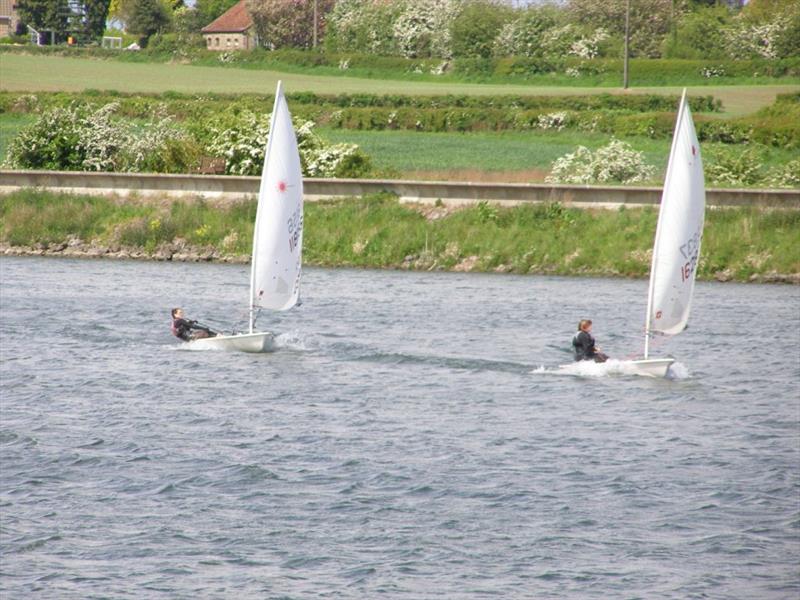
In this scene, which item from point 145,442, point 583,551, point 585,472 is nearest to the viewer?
point 583,551

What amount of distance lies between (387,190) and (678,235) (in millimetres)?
25647

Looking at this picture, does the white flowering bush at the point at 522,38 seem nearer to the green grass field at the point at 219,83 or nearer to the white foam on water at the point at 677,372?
the green grass field at the point at 219,83

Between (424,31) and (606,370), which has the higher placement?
(424,31)

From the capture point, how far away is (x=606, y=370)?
36906 mm

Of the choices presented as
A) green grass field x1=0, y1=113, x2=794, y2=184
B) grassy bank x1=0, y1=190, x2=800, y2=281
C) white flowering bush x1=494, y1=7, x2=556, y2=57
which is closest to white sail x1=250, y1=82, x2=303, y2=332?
grassy bank x1=0, y1=190, x2=800, y2=281

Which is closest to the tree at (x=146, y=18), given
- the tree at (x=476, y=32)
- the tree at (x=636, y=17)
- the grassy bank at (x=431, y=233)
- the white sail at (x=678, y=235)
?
the tree at (x=476, y=32)

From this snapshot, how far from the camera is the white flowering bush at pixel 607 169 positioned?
213 ft

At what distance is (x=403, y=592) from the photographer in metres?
21.2

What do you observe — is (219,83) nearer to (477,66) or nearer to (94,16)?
(477,66)

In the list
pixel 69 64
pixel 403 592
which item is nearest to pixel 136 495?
pixel 403 592

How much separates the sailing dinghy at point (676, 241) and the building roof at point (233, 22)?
5800 inches

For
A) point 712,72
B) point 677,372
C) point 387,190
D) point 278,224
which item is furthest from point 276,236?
point 712,72

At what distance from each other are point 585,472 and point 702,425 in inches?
188

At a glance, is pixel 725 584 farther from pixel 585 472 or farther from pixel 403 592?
pixel 585 472
